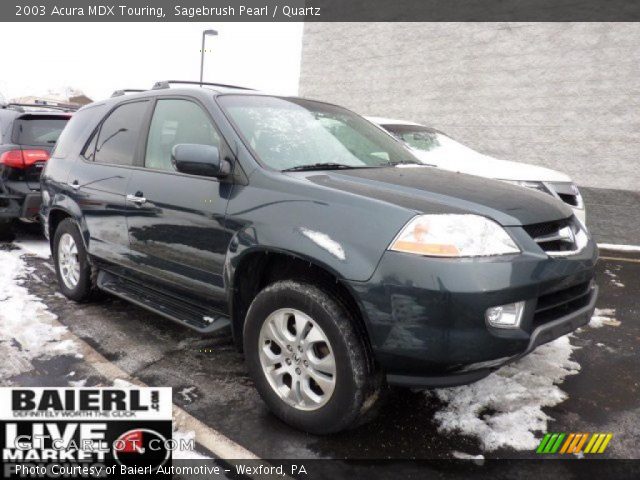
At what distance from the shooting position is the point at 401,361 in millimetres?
2275

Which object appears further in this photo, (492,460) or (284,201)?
(284,201)

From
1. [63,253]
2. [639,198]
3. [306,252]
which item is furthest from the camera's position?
[639,198]

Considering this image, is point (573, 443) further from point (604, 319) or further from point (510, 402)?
point (604, 319)

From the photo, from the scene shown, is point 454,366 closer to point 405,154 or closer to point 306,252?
point 306,252

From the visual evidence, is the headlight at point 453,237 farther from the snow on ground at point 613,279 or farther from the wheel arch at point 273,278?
the snow on ground at point 613,279

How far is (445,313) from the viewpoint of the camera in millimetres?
2178

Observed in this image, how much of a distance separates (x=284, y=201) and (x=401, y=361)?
0.94 metres

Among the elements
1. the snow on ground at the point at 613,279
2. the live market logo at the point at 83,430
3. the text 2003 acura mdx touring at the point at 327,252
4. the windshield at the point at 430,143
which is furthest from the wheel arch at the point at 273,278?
the snow on ground at the point at 613,279

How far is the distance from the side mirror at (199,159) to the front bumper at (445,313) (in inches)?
41.2

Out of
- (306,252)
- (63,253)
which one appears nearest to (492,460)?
(306,252)

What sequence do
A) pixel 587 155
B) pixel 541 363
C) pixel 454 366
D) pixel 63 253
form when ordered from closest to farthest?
pixel 454 366
pixel 541 363
pixel 63 253
pixel 587 155

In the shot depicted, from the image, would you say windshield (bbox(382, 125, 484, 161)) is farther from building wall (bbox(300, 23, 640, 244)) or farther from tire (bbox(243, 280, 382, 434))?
tire (bbox(243, 280, 382, 434))

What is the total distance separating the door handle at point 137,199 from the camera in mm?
3423

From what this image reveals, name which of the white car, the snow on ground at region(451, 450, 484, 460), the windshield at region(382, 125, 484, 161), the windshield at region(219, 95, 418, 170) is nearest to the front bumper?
the snow on ground at region(451, 450, 484, 460)
